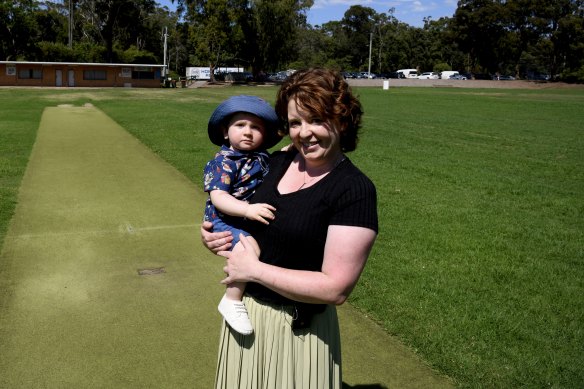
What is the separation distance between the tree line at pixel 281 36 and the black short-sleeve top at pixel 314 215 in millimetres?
41217

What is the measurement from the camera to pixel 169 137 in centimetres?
1555

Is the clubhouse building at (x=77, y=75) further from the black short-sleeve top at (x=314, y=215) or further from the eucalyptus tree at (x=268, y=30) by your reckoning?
the black short-sleeve top at (x=314, y=215)

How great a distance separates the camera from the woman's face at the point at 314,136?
2.03 m

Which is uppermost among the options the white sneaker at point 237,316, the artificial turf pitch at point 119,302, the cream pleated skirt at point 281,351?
the white sneaker at point 237,316

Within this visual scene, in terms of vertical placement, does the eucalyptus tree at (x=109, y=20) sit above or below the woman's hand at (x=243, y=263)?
above

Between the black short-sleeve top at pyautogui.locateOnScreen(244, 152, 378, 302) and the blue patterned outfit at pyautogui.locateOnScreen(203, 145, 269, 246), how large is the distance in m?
0.35

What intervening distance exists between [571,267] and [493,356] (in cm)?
253

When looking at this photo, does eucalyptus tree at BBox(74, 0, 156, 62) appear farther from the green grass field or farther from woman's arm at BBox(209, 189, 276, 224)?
woman's arm at BBox(209, 189, 276, 224)

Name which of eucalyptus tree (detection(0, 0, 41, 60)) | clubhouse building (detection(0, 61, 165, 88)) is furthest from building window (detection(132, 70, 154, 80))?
eucalyptus tree (detection(0, 0, 41, 60))

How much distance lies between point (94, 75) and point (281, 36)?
20662mm

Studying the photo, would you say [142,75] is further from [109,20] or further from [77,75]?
[109,20]

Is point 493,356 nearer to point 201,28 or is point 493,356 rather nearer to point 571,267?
point 571,267

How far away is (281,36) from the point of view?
64.4 meters

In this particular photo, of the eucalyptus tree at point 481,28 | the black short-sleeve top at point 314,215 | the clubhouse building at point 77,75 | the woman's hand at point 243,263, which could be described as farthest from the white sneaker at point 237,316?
the eucalyptus tree at point 481,28
